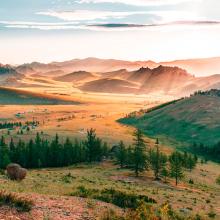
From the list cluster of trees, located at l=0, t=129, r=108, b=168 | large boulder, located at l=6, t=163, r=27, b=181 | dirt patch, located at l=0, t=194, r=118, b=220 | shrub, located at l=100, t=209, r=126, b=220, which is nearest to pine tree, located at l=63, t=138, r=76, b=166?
cluster of trees, located at l=0, t=129, r=108, b=168

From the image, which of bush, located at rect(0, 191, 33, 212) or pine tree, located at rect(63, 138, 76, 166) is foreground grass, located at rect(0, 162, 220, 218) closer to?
bush, located at rect(0, 191, 33, 212)

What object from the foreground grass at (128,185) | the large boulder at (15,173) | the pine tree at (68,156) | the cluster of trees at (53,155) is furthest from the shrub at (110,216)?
the pine tree at (68,156)

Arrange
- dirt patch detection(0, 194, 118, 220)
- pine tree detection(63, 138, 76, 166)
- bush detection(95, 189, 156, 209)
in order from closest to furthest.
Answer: dirt patch detection(0, 194, 118, 220) → bush detection(95, 189, 156, 209) → pine tree detection(63, 138, 76, 166)

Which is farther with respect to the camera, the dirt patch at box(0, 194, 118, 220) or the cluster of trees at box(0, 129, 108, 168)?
the cluster of trees at box(0, 129, 108, 168)

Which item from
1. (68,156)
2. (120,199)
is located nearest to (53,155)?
(68,156)

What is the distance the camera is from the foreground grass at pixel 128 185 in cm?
5662

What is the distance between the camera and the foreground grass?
186 ft

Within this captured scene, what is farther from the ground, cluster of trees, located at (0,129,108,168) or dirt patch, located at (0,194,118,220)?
dirt patch, located at (0,194,118,220)

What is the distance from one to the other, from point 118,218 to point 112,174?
63.0m

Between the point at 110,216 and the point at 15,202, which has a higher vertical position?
the point at 15,202

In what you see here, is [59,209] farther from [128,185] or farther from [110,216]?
[128,185]

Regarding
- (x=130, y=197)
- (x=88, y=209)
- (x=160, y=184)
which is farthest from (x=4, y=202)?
(x=160, y=184)

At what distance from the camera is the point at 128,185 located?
265 ft

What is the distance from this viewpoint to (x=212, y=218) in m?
56.9
